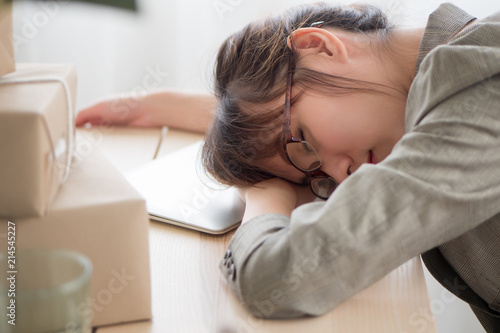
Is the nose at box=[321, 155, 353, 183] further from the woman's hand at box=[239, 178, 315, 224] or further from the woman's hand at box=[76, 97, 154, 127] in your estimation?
the woman's hand at box=[76, 97, 154, 127]

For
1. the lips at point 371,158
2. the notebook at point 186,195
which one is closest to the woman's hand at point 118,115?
the notebook at point 186,195

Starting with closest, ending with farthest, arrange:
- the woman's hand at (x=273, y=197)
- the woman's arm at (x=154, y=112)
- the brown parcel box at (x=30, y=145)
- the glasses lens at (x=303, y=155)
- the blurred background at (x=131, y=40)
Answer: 1. the brown parcel box at (x=30, y=145)
2. the woman's hand at (x=273, y=197)
3. the glasses lens at (x=303, y=155)
4. the woman's arm at (x=154, y=112)
5. the blurred background at (x=131, y=40)

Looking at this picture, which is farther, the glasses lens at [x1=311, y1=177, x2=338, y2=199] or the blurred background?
the blurred background

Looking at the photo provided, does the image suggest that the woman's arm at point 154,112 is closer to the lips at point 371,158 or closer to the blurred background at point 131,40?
the lips at point 371,158

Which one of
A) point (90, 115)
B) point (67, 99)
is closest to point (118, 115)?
point (90, 115)

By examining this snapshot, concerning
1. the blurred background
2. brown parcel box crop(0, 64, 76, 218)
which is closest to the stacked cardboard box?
brown parcel box crop(0, 64, 76, 218)

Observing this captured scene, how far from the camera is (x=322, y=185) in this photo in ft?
2.91

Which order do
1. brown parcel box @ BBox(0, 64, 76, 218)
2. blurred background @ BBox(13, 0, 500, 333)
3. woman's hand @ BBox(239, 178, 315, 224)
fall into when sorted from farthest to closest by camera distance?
blurred background @ BBox(13, 0, 500, 333)
woman's hand @ BBox(239, 178, 315, 224)
brown parcel box @ BBox(0, 64, 76, 218)

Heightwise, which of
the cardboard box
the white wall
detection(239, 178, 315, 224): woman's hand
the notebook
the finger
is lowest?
the white wall

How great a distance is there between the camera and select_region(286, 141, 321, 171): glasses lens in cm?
83

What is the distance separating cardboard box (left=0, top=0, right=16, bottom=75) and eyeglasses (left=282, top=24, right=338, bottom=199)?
407mm

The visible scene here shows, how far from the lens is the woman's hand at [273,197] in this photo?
734 millimetres

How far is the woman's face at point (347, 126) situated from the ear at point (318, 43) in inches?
3.0

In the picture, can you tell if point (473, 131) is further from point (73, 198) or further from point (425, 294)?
point (73, 198)
